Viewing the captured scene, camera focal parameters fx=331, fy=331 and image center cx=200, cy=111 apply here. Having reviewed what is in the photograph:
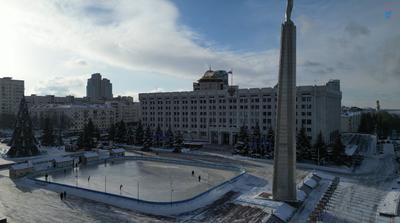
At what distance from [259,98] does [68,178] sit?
47.0 meters

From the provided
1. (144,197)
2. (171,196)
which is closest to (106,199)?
(144,197)

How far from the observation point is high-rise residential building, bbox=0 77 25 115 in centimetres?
12450

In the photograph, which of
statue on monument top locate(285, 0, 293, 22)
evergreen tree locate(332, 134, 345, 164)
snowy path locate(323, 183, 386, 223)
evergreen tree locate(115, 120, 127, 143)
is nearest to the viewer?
snowy path locate(323, 183, 386, 223)

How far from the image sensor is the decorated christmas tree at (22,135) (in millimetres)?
54969

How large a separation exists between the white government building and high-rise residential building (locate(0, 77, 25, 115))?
63569mm

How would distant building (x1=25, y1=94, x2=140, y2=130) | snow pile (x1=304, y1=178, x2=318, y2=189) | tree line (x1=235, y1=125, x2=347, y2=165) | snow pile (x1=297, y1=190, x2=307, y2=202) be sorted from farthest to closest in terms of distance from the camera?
distant building (x1=25, y1=94, x2=140, y2=130) → tree line (x1=235, y1=125, x2=347, y2=165) → snow pile (x1=304, y1=178, x2=318, y2=189) → snow pile (x1=297, y1=190, x2=307, y2=202)

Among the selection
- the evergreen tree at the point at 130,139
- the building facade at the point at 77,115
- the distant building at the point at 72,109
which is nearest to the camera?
the evergreen tree at the point at 130,139

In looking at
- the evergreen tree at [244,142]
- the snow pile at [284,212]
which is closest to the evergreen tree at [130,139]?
the evergreen tree at [244,142]

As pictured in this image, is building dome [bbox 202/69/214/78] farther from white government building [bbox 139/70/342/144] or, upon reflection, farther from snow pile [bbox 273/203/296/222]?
snow pile [bbox 273/203/296/222]

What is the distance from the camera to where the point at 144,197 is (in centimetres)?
3173

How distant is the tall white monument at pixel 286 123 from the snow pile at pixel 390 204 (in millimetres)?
7397

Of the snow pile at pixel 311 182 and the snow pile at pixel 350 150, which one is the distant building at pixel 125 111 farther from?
the snow pile at pixel 311 182

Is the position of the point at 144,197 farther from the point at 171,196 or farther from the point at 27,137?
the point at 27,137

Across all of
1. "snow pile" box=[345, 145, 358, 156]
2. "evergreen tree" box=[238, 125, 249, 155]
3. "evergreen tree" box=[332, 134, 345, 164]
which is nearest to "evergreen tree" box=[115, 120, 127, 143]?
"evergreen tree" box=[238, 125, 249, 155]
